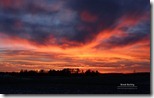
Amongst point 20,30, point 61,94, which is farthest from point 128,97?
point 20,30

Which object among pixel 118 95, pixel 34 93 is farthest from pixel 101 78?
pixel 34 93

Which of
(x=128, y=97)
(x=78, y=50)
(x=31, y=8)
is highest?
(x=31, y=8)

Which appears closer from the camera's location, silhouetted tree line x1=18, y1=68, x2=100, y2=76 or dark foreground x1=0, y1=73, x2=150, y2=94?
dark foreground x1=0, y1=73, x2=150, y2=94

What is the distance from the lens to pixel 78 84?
19.7ft

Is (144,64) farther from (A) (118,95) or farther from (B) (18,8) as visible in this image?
(B) (18,8)

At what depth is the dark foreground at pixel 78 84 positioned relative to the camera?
5.92 m

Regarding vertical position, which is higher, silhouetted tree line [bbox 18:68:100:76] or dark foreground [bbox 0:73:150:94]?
silhouetted tree line [bbox 18:68:100:76]

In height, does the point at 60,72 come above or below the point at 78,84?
above

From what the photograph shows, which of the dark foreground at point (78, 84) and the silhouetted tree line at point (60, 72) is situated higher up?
the silhouetted tree line at point (60, 72)

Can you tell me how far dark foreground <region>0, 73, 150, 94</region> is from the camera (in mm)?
5918

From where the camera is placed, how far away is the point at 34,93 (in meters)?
5.99

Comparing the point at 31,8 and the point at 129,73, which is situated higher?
the point at 31,8

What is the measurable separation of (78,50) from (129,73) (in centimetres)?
60

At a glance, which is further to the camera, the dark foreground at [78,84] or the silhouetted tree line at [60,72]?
the silhouetted tree line at [60,72]
